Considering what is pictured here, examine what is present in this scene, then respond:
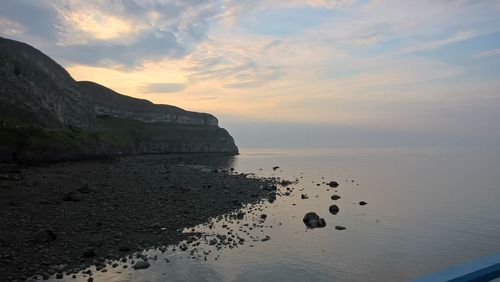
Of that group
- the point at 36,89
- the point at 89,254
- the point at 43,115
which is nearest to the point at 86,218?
the point at 89,254

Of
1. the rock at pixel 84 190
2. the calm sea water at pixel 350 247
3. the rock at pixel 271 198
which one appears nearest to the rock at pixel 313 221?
the calm sea water at pixel 350 247

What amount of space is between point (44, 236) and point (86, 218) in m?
5.24

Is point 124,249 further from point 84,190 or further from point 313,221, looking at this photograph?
point 84,190

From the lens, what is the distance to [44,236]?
2059cm

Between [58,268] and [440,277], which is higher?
[440,277]

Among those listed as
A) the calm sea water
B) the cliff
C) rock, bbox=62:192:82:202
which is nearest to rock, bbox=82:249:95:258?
the calm sea water

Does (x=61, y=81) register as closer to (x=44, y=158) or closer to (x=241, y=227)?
(x=44, y=158)

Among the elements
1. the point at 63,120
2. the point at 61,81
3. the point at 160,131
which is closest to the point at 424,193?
the point at 63,120

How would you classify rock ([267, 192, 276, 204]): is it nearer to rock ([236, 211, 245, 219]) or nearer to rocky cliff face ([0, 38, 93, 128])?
rock ([236, 211, 245, 219])

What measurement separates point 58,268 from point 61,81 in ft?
425

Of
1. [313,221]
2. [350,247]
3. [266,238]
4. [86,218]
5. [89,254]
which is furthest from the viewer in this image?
[313,221]

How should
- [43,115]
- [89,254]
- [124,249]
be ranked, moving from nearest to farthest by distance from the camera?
1. [89,254]
2. [124,249]
3. [43,115]

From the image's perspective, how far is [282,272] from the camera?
64.7 feet

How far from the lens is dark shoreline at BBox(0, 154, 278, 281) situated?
60.9 ft
